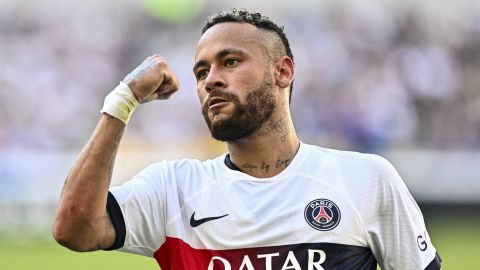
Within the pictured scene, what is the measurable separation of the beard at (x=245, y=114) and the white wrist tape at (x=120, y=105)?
37cm

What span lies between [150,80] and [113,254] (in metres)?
8.08

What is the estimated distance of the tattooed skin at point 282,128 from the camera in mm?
3756

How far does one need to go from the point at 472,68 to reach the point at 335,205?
10416 mm

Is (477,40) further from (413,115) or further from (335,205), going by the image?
(335,205)

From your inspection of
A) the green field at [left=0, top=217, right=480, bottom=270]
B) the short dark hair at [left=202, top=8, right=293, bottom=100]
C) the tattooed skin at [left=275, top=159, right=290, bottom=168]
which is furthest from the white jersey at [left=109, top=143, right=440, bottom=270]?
the green field at [left=0, top=217, right=480, bottom=270]

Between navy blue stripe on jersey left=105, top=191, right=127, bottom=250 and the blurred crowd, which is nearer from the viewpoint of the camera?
navy blue stripe on jersey left=105, top=191, right=127, bottom=250

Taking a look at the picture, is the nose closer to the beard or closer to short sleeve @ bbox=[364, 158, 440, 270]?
the beard

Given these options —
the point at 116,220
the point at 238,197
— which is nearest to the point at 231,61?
the point at 238,197

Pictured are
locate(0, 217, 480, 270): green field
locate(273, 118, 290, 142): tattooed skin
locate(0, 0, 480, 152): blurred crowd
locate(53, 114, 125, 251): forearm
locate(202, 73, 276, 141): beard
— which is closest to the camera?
locate(53, 114, 125, 251): forearm

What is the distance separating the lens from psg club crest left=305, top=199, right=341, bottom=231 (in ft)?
11.1

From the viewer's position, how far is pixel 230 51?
3.62 metres

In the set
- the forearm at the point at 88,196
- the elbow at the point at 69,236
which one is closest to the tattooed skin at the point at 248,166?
the forearm at the point at 88,196

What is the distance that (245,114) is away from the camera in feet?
11.7

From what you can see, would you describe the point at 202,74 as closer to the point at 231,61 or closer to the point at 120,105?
the point at 231,61
